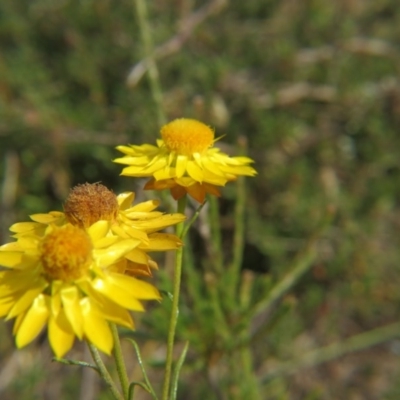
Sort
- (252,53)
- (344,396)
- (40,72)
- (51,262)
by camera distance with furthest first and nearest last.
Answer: (252,53)
(40,72)
(344,396)
(51,262)

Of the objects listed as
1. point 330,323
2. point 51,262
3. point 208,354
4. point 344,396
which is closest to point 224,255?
point 330,323

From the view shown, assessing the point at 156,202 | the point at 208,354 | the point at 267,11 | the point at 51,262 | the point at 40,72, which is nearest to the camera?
the point at 51,262

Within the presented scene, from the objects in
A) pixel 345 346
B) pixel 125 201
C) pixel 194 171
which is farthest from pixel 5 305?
pixel 345 346

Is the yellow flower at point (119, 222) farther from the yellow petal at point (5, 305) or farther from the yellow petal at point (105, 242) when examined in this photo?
the yellow petal at point (5, 305)

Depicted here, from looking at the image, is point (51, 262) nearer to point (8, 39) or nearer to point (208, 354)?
point (208, 354)

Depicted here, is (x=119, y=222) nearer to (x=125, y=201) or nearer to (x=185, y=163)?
(x=125, y=201)

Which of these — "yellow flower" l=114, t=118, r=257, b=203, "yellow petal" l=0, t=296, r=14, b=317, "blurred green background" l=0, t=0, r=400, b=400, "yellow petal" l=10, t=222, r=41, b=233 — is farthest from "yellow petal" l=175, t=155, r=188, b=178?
"blurred green background" l=0, t=0, r=400, b=400
